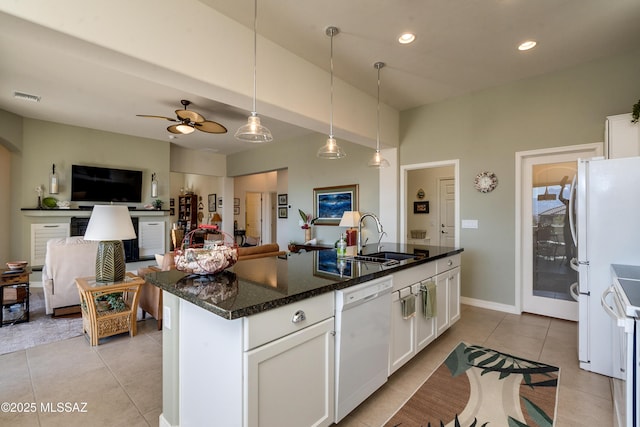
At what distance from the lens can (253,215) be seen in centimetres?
995

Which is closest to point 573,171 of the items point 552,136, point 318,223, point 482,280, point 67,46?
point 552,136

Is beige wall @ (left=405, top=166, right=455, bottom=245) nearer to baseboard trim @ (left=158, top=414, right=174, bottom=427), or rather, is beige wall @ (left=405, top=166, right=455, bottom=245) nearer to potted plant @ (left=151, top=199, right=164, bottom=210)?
baseboard trim @ (left=158, top=414, right=174, bottom=427)

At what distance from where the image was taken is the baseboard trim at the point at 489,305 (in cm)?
395

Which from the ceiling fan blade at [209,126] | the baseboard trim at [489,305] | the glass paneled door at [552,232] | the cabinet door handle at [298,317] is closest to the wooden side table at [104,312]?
the ceiling fan blade at [209,126]

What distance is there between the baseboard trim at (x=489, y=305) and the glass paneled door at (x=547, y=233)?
0.57ft

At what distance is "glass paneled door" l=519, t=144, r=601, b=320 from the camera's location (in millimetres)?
3656

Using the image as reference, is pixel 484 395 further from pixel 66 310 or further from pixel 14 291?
pixel 14 291

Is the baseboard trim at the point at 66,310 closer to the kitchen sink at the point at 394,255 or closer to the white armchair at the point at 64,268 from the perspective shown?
the white armchair at the point at 64,268

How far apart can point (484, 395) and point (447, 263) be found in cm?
118

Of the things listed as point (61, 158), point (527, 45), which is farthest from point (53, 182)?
point (527, 45)

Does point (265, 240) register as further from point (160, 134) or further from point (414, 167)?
point (414, 167)

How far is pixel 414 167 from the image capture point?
4.85 m

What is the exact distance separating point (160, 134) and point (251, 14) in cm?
463

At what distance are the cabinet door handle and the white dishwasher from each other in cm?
27
